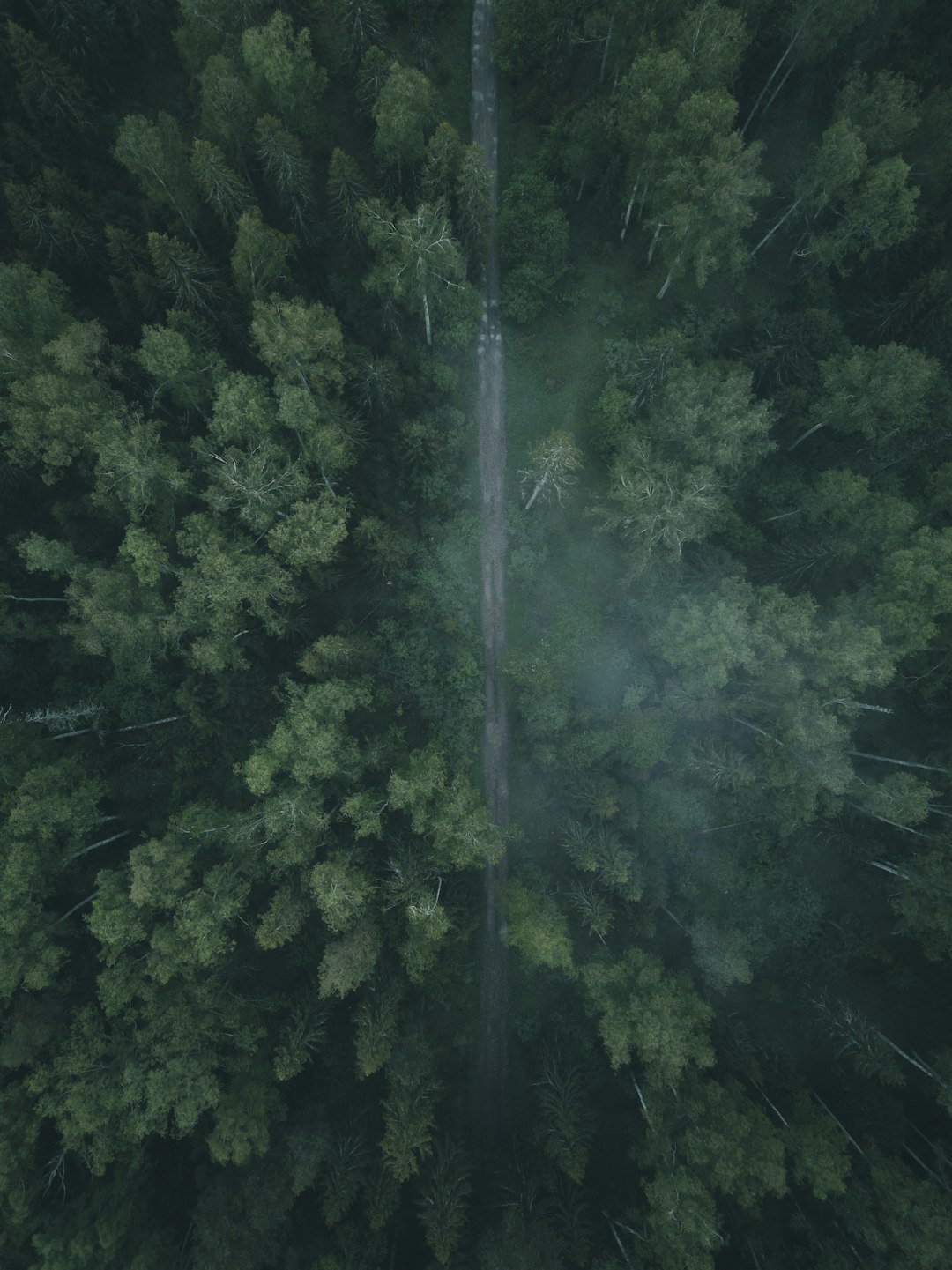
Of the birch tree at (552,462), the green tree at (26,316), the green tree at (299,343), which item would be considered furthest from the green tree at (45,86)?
the birch tree at (552,462)

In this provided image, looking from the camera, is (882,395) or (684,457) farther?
(684,457)

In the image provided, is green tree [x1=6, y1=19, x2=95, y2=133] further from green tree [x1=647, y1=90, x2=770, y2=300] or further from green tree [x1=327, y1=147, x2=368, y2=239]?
green tree [x1=647, y1=90, x2=770, y2=300]

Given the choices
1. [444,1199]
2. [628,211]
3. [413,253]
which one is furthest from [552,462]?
[444,1199]

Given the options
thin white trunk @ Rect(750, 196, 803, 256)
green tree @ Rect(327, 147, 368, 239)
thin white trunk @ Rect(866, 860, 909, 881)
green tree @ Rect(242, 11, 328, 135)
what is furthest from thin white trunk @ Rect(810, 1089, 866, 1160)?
green tree @ Rect(242, 11, 328, 135)

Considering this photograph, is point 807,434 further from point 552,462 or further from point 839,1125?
point 839,1125

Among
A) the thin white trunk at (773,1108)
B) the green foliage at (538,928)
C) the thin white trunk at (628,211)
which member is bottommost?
the thin white trunk at (773,1108)

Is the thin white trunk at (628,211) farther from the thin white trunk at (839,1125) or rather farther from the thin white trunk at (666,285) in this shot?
the thin white trunk at (839,1125)
